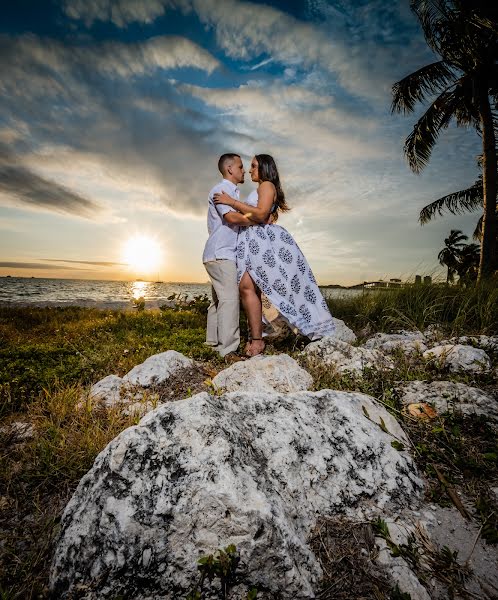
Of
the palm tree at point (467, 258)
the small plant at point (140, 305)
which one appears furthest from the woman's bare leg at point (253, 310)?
the palm tree at point (467, 258)

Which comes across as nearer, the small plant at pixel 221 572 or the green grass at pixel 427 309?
the small plant at pixel 221 572

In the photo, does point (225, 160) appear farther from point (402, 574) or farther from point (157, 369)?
point (402, 574)

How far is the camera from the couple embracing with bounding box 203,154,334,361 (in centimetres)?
439

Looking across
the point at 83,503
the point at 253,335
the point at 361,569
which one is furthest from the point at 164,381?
the point at 361,569

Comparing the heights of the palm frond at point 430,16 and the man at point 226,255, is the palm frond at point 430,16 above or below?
above

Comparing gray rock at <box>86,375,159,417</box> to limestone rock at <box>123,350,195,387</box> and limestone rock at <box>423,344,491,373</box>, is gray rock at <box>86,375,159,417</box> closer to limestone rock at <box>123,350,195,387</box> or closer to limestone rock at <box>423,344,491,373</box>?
limestone rock at <box>123,350,195,387</box>

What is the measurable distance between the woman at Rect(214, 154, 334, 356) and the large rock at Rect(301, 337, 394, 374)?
70 cm

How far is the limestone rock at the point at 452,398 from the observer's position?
7.30ft

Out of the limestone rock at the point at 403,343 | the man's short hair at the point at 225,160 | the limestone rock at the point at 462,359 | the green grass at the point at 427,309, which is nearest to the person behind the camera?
the limestone rock at the point at 462,359

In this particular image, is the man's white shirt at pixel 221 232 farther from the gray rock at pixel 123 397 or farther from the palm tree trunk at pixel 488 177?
the palm tree trunk at pixel 488 177

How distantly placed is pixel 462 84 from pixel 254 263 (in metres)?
12.2

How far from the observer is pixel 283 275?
4496mm

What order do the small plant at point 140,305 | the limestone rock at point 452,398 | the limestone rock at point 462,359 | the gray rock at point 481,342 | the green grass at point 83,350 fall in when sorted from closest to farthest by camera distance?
the limestone rock at point 452,398 < the limestone rock at point 462,359 < the green grass at point 83,350 < the gray rock at point 481,342 < the small plant at point 140,305

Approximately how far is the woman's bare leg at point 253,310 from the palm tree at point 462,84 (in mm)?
8921
